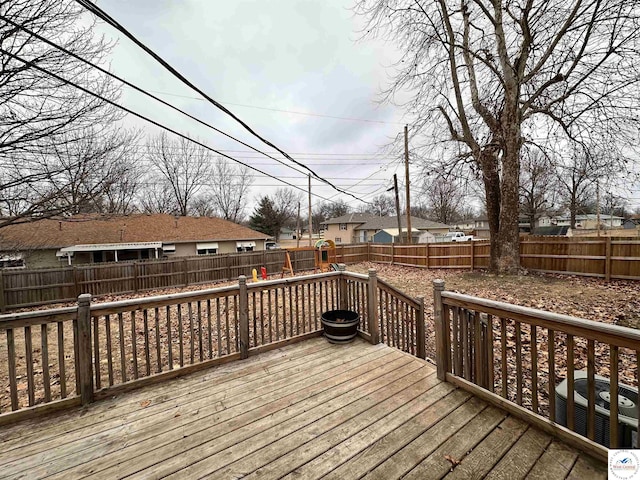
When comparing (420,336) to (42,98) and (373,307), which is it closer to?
(373,307)

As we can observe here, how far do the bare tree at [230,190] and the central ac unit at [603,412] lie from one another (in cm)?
3228

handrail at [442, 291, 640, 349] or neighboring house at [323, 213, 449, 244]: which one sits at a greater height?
neighboring house at [323, 213, 449, 244]

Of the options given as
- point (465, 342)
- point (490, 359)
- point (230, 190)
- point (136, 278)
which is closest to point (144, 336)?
point (465, 342)

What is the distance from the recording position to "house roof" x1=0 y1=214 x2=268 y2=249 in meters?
12.9

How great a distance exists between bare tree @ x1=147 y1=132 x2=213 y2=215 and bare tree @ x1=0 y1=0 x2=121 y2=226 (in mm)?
19646

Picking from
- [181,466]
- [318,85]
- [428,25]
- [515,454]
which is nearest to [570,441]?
[515,454]

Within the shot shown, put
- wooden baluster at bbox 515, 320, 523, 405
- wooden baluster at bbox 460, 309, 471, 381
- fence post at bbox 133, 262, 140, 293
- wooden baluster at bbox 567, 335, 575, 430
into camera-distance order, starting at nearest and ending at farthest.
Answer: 1. wooden baluster at bbox 567, 335, 575, 430
2. wooden baluster at bbox 515, 320, 523, 405
3. wooden baluster at bbox 460, 309, 471, 381
4. fence post at bbox 133, 262, 140, 293

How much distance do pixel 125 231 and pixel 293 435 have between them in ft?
55.4

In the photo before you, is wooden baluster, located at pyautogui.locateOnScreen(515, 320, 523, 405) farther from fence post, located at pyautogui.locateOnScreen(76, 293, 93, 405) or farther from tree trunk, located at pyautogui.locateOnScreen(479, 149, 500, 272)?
tree trunk, located at pyautogui.locateOnScreen(479, 149, 500, 272)

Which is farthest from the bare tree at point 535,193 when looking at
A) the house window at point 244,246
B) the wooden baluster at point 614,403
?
the wooden baluster at point 614,403

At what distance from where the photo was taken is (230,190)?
32656mm

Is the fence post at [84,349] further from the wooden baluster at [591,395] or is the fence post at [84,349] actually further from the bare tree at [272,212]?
the bare tree at [272,212]

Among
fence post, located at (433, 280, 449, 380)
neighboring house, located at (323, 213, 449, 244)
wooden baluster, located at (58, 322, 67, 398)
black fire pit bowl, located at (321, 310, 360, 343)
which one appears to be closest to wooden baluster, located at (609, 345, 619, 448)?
fence post, located at (433, 280, 449, 380)
